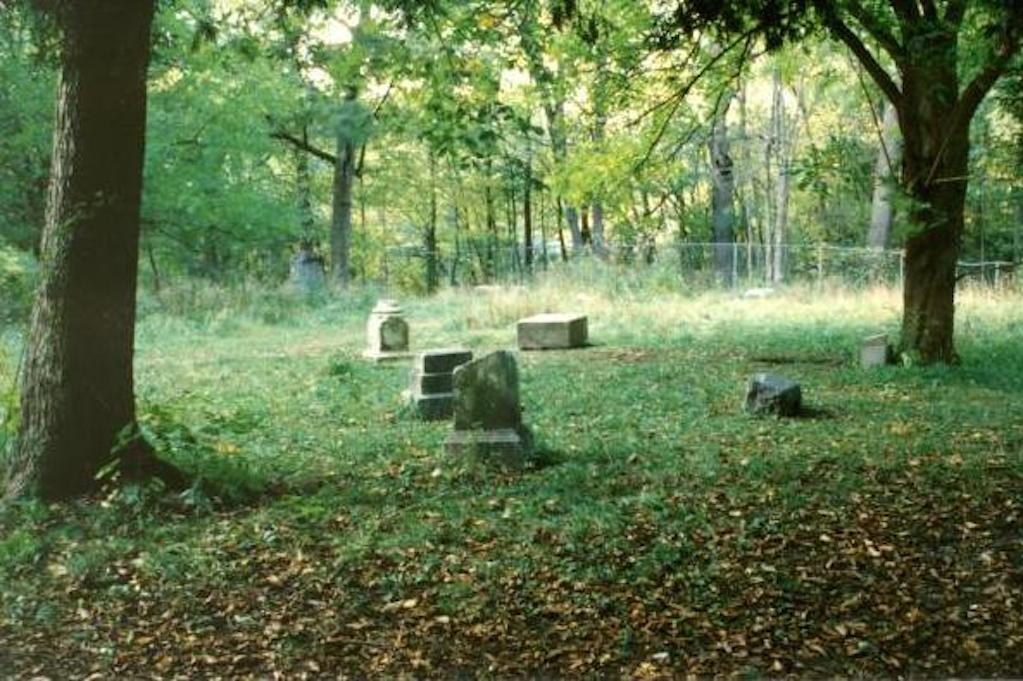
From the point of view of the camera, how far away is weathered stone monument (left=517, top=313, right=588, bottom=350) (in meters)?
16.0

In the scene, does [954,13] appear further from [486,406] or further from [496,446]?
[496,446]

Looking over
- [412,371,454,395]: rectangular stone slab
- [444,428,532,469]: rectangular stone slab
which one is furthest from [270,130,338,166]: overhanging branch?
[444,428,532,469]: rectangular stone slab

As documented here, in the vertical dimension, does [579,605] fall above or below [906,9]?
below

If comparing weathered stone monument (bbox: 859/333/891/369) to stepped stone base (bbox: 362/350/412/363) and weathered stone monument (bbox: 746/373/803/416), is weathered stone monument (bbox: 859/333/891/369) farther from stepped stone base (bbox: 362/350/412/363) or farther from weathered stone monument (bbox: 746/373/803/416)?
stepped stone base (bbox: 362/350/412/363)

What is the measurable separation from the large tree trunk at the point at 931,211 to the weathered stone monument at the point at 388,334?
7321 mm

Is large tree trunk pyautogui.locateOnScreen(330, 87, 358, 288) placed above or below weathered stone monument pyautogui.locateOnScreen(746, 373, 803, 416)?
above

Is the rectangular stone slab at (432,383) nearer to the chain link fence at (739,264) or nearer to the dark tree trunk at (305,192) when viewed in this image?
the chain link fence at (739,264)

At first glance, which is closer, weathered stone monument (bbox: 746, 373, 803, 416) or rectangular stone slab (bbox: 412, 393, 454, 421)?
weathered stone monument (bbox: 746, 373, 803, 416)

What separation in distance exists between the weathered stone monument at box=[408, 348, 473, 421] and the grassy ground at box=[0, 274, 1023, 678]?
28cm

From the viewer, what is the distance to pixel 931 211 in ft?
39.9

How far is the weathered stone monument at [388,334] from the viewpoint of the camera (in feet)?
50.8

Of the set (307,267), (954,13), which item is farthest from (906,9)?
(307,267)

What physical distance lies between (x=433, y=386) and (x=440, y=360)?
11.5 inches

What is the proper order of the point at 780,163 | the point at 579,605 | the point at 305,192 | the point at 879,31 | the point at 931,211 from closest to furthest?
the point at 579,605
the point at 879,31
the point at 931,211
the point at 780,163
the point at 305,192
